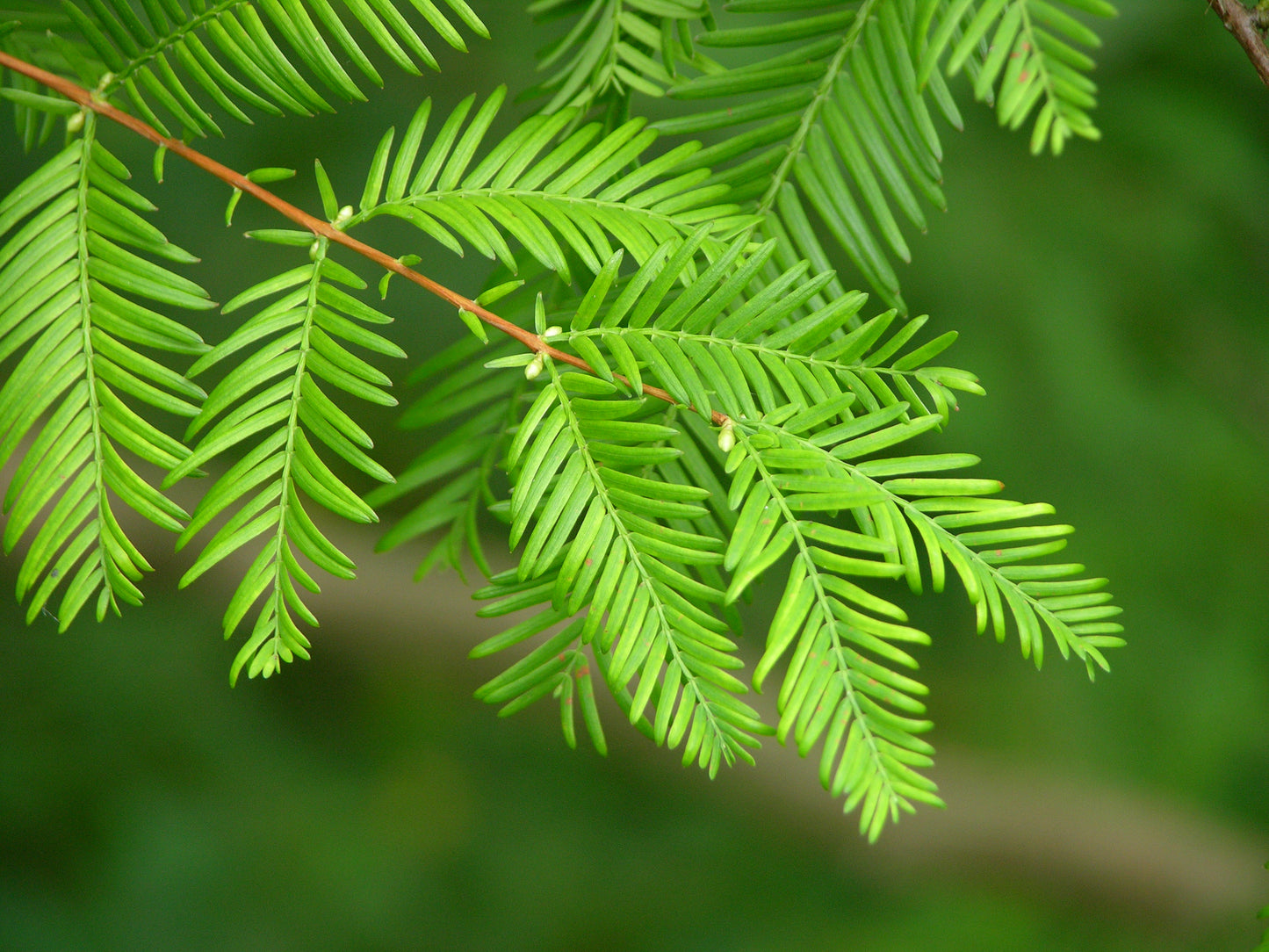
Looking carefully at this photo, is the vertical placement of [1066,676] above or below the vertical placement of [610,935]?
above

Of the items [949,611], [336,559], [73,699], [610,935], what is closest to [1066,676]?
[949,611]

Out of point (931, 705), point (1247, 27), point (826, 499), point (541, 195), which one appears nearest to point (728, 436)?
point (826, 499)

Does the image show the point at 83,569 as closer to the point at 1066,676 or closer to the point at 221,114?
the point at 221,114

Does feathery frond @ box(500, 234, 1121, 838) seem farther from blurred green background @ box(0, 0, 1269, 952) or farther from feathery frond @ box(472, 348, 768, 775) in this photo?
blurred green background @ box(0, 0, 1269, 952)

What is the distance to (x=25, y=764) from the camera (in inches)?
55.7

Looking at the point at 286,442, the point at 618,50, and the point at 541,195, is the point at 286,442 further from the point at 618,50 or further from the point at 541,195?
the point at 618,50

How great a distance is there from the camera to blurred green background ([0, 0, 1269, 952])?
1317 millimetres

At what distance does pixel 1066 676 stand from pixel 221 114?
158 cm

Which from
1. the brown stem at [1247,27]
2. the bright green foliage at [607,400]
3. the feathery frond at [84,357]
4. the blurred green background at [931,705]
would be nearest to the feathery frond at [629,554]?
the bright green foliage at [607,400]

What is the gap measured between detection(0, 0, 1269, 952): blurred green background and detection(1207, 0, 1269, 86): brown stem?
881 mm

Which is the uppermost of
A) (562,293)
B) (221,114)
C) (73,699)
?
(221,114)

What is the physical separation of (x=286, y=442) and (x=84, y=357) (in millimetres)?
95

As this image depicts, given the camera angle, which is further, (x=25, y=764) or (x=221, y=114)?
(x=25, y=764)

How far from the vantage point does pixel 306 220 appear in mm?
385
